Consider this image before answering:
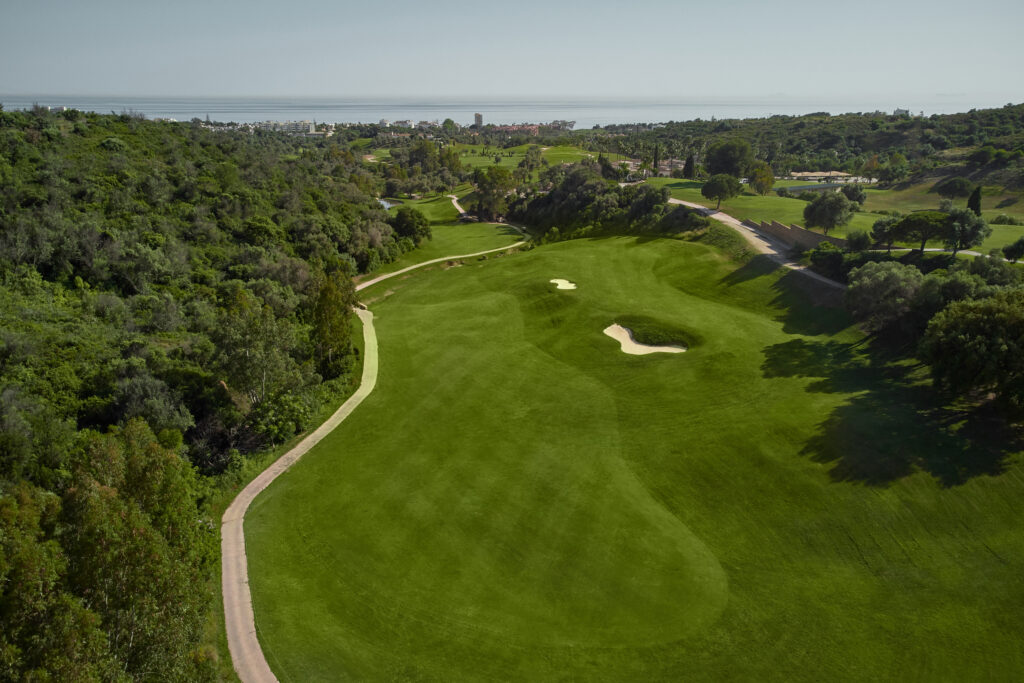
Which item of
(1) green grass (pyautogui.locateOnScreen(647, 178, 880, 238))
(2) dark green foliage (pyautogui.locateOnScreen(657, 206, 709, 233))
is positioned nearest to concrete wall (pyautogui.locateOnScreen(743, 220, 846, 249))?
(1) green grass (pyautogui.locateOnScreen(647, 178, 880, 238))

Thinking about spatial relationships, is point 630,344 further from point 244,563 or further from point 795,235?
point 244,563

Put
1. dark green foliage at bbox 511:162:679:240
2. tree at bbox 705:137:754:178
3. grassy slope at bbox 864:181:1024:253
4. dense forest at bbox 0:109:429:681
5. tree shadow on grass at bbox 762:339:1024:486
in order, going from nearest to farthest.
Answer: dense forest at bbox 0:109:429:681, tree shadow on grass at bbox 762:339:1024:486, grassy slope at bbox 864:181:1024:253, dark green foliage at bbox 511:162:679:240, tree at bbox 705:137:754:178

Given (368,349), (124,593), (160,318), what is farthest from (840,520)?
(160,318)

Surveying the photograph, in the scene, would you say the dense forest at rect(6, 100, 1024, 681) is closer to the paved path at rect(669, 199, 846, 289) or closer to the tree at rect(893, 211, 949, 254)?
the tree at rect(893, 211, 949, 254)

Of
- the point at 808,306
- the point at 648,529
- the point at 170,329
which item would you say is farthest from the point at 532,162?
the point at 648,529

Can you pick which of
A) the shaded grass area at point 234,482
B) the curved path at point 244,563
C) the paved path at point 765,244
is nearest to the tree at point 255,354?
the shaded grass area at point 234,482

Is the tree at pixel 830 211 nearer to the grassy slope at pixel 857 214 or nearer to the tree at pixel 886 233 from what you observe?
the grassy slope at pixel 857 214
